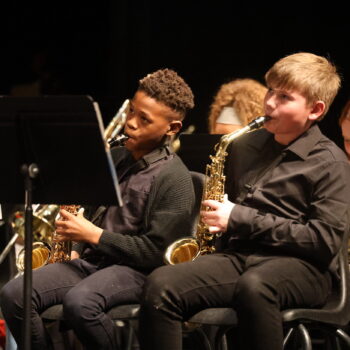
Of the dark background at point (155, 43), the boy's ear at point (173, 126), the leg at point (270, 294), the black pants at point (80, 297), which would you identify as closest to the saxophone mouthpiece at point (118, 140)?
the boy's ear at point (173, 126)

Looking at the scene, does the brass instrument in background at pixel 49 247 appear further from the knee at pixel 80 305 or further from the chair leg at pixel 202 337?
the chair leg at pixel 202 337

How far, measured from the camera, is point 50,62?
5.18 m

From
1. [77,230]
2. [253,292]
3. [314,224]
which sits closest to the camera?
[253,292]

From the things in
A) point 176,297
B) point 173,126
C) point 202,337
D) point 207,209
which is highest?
point 173,126

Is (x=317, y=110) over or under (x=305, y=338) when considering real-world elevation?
over

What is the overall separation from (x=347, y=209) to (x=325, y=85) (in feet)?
1.41

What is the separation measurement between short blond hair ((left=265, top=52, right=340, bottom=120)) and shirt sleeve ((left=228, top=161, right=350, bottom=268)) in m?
0.26

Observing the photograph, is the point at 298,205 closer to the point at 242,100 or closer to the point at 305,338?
the point at 305,338

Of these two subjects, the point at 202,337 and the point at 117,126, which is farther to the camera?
the point at 202,337

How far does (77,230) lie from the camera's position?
2.62 metres

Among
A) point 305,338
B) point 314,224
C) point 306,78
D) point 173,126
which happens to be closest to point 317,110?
point 306,78

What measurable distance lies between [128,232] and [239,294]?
0.56 metres

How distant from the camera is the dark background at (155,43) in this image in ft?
15.1

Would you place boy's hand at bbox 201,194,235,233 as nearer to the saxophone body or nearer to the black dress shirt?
the black dress shirt
